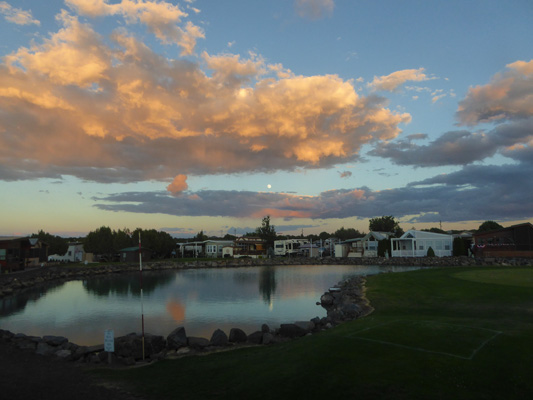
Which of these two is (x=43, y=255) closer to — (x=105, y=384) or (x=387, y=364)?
(x=105, y=384)

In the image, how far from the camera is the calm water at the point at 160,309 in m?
24.7

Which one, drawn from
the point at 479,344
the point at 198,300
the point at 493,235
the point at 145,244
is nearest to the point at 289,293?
the point at 198,300

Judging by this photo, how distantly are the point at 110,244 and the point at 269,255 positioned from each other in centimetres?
4828

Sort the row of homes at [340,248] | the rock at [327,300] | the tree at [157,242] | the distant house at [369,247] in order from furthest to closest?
the tree at [157,242], the distant house at [369,247], the row of homes at [340,248], the rock at [327,300]

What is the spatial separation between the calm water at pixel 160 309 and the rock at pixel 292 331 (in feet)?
13.9

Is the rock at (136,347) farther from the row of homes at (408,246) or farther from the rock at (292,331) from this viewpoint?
the row of homes at (408,246)

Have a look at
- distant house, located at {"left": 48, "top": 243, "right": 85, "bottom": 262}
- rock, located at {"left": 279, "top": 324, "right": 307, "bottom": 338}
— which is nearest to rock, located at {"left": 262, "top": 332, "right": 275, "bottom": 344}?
rock, located at {"left": 279, "top": 324, "right": 307, "bottom": 338}

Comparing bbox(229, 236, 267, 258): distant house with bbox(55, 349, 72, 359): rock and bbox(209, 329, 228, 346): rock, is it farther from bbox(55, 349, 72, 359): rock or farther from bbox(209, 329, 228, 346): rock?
bbox(55, 349, 72, 359): rock

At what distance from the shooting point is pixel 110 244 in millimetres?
105312

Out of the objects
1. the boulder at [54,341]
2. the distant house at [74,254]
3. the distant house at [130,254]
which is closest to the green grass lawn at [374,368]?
the boulder at [54,341]

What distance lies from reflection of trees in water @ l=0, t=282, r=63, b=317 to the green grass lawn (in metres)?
27.1

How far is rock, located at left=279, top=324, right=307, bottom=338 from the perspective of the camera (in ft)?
60.1

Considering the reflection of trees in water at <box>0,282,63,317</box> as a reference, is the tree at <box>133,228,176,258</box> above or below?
above

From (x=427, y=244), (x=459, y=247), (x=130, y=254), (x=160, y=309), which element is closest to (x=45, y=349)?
(x=160, y=309)
